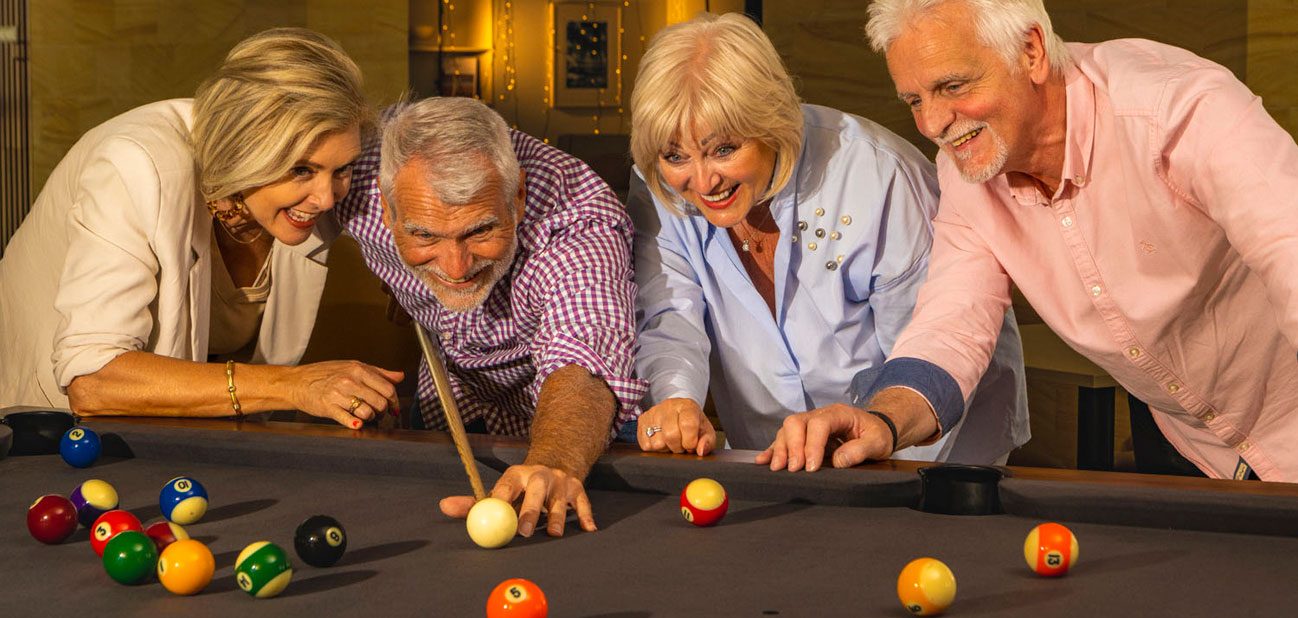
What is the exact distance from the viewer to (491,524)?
57.9 inches

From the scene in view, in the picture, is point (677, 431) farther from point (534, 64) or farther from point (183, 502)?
point (534, 64)

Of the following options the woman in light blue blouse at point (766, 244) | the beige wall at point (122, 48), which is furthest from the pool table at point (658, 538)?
the beige wall at point (122, 48)

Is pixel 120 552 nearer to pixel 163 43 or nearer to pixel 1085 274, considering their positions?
pixel 1085 274

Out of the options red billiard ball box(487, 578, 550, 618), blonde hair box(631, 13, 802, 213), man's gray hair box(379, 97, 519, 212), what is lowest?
red billiard ball box(487, 578, 550, 618)

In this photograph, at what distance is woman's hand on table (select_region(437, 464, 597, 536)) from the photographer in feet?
5.16

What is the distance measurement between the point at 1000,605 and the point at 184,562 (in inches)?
31.5

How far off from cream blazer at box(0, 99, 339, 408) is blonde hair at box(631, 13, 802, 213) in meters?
0.77

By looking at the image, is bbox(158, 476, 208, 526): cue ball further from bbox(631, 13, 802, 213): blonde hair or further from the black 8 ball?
bbox(631, 13, 802, 213): blonde hair

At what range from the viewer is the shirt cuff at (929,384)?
81.7 inches

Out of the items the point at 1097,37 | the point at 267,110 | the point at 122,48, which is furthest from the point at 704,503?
the point at 122,48

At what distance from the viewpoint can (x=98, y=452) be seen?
1943 mm

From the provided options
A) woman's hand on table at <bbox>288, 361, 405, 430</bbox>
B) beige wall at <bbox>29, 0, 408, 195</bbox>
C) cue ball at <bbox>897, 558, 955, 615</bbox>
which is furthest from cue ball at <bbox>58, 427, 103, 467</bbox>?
beige wall at <bbox>29, 0, 408, 195</bbox>

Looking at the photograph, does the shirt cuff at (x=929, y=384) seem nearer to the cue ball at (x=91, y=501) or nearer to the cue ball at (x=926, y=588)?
the cue ball at (x=926, y=588)

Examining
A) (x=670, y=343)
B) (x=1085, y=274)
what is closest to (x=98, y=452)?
(x=670, y=343)
